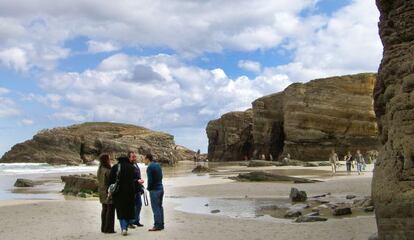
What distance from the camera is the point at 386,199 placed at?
7.17m

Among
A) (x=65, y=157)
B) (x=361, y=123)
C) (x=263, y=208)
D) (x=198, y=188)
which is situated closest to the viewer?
(x=263, y=208)

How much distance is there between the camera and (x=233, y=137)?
9350 centimetres

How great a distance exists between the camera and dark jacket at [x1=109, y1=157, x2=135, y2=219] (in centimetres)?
1153

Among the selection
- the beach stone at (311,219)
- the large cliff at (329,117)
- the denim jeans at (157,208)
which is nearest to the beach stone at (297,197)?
the beach stone at (311,219)

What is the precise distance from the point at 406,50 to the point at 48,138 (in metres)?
88.7

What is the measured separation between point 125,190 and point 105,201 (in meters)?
0.59

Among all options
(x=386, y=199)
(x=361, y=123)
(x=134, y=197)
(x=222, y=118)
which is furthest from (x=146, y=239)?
(x=222, y=118)

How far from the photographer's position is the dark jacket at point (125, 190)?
1153cm

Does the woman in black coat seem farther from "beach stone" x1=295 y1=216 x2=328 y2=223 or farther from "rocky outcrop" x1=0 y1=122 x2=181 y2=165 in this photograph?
"rocky outcrop" x1=0 y1=122 x2=181 y2=165

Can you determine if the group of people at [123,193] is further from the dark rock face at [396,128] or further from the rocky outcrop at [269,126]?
the rocky outcrop at [269,126]

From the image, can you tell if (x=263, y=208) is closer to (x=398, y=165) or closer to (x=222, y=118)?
(x=398, y=165)

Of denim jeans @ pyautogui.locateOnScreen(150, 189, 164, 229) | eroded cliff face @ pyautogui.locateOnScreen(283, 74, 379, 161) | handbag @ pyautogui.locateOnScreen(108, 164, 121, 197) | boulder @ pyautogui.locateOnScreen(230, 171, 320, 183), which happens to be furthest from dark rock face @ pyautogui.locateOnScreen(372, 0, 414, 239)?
eroded cliff face @ pyautogui.locateOnScreen(283, 74, 379, 161)

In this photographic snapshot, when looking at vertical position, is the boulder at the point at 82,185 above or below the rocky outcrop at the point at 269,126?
below

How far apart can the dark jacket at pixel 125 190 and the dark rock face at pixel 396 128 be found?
601 cm
